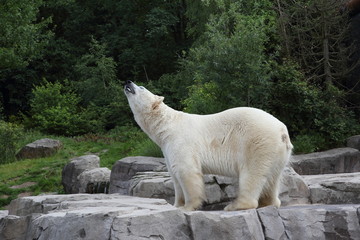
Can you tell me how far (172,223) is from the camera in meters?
5.03

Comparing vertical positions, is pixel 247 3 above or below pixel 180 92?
above

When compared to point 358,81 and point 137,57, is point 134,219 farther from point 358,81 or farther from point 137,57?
point 137,57

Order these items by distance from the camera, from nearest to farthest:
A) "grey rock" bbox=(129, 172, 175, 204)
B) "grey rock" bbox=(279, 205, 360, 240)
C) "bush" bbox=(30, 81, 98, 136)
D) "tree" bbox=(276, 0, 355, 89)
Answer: "grey rock" bbox=(279, 205, 360, 240) → "grey rock" bbox=(129, 172, 175, 204) → "tree" bbox=(276, 0, 355, 89) → "bush" bbox=(30, 81, 98, 136)

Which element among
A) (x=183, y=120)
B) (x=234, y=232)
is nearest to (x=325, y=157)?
(x=183, y=120)

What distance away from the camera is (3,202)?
1241 centimetres

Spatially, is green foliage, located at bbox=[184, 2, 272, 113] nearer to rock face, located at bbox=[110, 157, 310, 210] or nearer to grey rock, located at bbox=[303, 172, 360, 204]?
rock face, located at bbox=[110, 157, 310, 210]

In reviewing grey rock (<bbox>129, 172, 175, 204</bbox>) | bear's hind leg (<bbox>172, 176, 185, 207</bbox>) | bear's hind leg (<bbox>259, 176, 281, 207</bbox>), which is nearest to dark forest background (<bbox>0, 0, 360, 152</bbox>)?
grey rock (<bbox>129, 172, 175, 204</bbox>)

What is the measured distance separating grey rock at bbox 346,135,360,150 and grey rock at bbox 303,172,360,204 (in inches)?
222

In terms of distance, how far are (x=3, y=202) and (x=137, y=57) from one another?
14.1 metres

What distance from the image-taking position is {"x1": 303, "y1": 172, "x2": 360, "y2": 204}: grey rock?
7148 mm

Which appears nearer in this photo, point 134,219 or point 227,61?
point 134,219

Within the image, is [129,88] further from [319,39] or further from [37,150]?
[37,150]

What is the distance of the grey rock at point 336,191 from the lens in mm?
7148

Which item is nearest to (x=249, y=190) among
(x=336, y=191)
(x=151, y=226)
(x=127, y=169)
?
(x=151, y=226)
